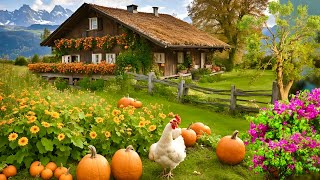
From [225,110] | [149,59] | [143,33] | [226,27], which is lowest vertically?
[225,110]

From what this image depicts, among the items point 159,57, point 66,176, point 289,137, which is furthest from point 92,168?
point 159,57

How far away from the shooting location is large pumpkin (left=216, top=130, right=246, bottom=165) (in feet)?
21.7

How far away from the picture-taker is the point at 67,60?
26109 millimetres

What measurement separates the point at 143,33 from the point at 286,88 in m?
9.20

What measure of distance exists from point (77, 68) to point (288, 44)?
12.8m

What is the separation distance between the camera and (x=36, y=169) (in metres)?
5.60

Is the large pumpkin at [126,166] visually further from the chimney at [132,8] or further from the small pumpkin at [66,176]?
the chimney at [132,8]

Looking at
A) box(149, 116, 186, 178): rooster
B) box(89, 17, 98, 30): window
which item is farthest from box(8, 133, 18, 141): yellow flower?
box(89, 17, 98, 30): window

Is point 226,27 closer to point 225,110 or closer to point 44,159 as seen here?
point 225,110

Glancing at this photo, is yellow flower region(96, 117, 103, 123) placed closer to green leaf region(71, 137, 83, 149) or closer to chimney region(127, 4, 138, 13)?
green leaf region(71, 137, 83, 149)

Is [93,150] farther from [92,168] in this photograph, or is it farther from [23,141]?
[23,141]

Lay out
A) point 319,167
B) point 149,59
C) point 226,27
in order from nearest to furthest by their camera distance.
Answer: point 319,167 < point 149,59 < point 226,27

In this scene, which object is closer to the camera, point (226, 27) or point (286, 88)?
point (286, 88)

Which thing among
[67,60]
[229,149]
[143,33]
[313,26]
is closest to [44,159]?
[229,149]
